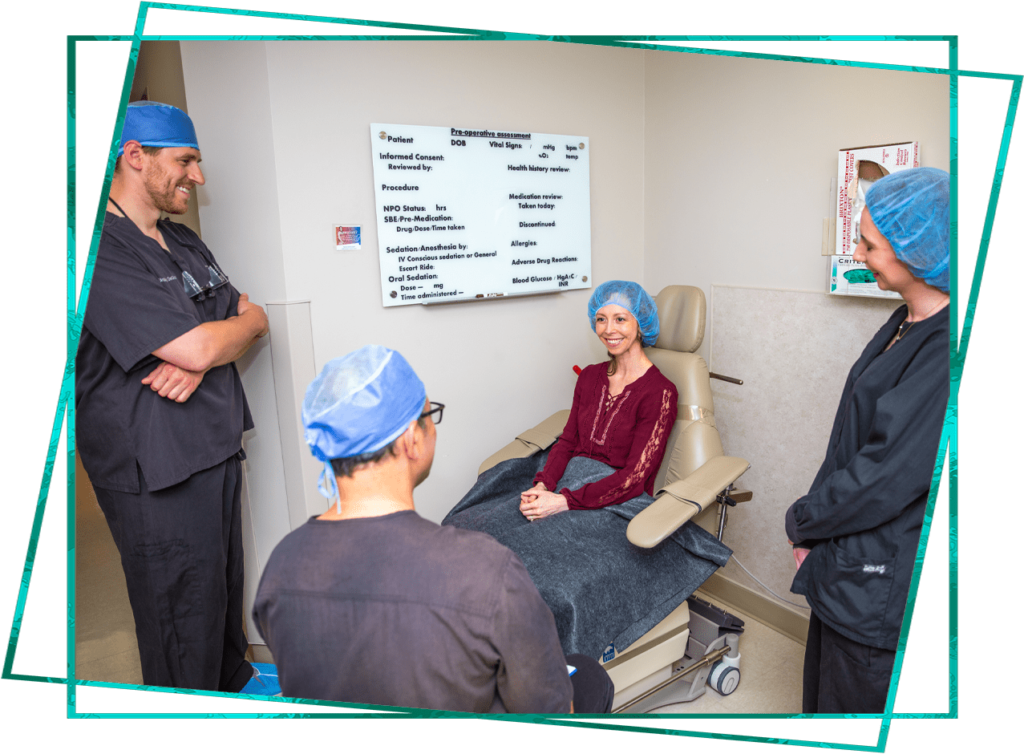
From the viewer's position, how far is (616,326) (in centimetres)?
233

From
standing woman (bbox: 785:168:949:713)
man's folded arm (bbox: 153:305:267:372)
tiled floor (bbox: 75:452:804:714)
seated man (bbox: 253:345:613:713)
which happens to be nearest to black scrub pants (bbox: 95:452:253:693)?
tiled floor (bbox: 75:452:804:714)

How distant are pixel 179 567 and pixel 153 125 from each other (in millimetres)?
1170

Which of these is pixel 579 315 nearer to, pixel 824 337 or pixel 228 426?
pixel 824 337

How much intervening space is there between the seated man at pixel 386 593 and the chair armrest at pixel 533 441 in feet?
4.58

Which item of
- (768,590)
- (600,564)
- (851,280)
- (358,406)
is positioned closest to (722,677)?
(768,590)

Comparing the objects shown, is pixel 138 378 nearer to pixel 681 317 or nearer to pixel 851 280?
pixel 681 317

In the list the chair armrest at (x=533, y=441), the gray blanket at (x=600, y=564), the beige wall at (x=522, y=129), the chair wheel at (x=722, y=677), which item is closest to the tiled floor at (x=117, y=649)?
the chair wheel at (x=722, y=677)

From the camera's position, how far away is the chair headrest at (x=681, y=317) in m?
2.38

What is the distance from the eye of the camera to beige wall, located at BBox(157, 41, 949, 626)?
2.10 meters

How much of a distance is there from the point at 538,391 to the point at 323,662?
1.86 meters

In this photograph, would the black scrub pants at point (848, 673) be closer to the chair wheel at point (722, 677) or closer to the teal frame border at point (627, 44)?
the teal frame border at point (627, 44)

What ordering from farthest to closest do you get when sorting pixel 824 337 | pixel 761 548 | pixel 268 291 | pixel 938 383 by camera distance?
pixel 761 548, pixel 824 337, pixel 268 291, pixel 938 383

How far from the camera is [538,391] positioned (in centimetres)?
279

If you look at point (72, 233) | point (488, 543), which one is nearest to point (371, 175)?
point (72, 233)
